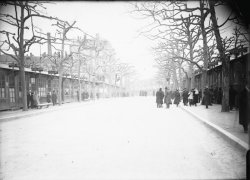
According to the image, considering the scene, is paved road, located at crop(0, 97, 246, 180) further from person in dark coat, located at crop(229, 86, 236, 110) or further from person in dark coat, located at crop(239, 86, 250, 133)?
person in dark coat, located at crop(229, 86, 236, 110)

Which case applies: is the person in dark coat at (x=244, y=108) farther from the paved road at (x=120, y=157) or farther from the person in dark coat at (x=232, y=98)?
the person in dark coat at (x=232, y=98)

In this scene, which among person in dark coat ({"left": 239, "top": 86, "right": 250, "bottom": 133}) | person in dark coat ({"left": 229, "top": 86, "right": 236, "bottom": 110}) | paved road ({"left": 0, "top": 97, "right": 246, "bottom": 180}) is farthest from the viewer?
person in dark coat ({"left": 229, "top": 86, "right": 236, "bottom": 110})

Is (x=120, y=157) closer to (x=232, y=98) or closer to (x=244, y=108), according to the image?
(x=244, y=108)

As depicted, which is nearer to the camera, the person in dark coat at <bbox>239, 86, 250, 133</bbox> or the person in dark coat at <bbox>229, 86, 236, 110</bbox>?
the person in dark coat at <bbox>239, 86, 250, 133</bbox>

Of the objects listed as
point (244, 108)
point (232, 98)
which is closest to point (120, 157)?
point (244, 108)

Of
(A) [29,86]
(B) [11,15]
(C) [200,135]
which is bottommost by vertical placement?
(C) [200,135]

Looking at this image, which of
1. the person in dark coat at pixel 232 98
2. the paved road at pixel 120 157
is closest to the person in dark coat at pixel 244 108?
the paved road at pixel 120 157

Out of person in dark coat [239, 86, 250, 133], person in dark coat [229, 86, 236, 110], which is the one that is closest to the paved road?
person in dark coat [239, 86, 250, 133]

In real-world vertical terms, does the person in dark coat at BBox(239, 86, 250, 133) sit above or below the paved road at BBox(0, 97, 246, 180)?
above

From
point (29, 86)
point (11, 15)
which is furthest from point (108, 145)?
A: point (29, 86)

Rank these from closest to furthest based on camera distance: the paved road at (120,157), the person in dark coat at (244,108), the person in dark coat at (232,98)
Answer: the paved road at (120,157) → the person in dark coat at (244,108) → the person in dark coat at (232,98)

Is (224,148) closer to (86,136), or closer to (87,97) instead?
(86,136)

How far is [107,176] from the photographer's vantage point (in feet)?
14.1

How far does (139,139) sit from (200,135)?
7.17ft
